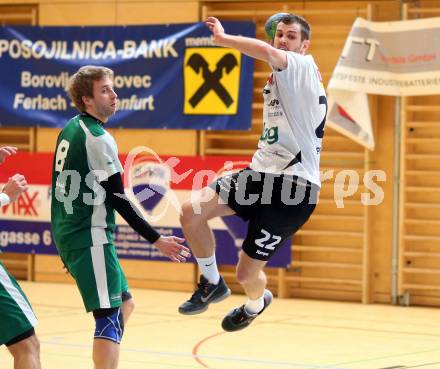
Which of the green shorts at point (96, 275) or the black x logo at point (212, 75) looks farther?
the black x logo at point (212, 75)

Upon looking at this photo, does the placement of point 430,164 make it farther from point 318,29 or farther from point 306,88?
point 306,88

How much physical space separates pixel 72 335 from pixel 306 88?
4504 mm

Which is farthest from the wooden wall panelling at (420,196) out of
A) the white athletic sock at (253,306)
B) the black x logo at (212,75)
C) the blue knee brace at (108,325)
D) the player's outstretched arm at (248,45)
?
the blue knee brace at (108,325)

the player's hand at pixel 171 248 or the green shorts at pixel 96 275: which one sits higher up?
the player's hand at pixel 171 248

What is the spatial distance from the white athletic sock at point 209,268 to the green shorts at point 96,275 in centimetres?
110

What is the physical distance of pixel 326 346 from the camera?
9.30 metres

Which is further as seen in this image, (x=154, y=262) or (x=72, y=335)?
(x=154, y=262)

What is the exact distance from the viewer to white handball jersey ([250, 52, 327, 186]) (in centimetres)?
626

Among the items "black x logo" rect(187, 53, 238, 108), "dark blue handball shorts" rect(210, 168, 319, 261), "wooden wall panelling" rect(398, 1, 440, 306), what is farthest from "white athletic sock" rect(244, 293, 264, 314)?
"black x logo" rect(187, 53, 238, 108)

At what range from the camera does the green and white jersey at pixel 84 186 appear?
5598 mm

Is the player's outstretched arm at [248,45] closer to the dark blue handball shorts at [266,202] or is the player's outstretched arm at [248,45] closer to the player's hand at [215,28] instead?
the player's hand at [215,28]

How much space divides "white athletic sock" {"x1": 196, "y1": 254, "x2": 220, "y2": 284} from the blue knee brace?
1061 millimetres

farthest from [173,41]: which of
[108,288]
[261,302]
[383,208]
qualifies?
[108,288]

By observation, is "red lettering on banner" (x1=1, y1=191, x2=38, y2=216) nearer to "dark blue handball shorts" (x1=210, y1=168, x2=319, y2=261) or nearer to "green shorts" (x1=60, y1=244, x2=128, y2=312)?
"dark blue handball shorts" (x1=210, y1=168, x2=319, y2=261)
